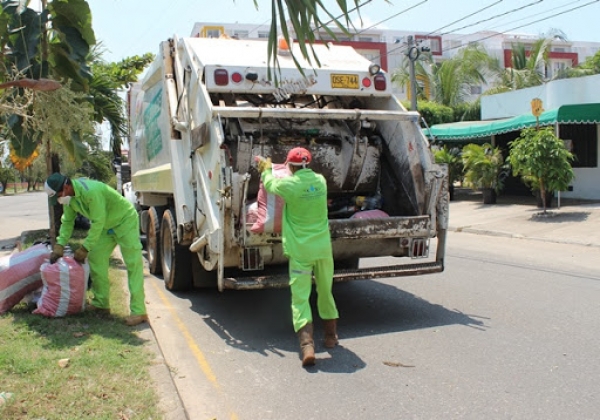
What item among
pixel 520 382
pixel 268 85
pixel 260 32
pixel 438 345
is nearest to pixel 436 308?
pixel 438 345

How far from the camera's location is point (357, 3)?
8.13ft

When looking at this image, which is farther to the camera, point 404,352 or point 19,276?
point 19,276

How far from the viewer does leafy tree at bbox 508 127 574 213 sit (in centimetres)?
1363

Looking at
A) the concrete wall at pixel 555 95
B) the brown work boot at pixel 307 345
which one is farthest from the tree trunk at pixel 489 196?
the brown work boot at pixel 307 345

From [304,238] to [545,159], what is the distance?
33.8ft

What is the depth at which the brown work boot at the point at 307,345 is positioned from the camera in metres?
4.77

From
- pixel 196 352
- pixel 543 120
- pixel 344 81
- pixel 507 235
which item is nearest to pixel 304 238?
pixel 196 352

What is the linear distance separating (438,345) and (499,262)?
4765 mm

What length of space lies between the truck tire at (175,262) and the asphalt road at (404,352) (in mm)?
165

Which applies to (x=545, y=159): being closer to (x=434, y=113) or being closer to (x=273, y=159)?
(x=273, y=159)

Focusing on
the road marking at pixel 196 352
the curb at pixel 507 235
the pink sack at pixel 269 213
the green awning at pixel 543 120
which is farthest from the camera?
the green awning at pixel 543 120

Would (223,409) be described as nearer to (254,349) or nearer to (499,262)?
(254,349)

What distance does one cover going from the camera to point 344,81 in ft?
21.6

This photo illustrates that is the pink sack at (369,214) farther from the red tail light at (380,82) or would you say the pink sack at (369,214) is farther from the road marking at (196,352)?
the road marking at (196,352)
